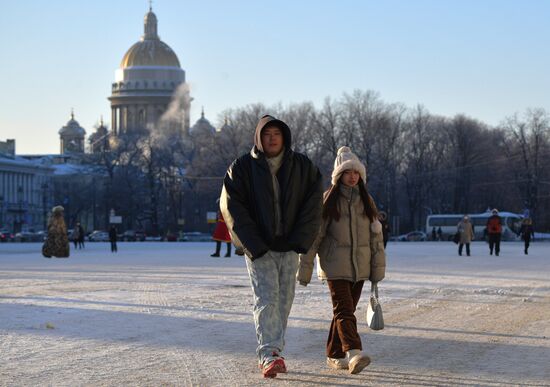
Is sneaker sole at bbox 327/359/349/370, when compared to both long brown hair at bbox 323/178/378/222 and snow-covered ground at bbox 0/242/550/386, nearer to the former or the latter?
snow-covered ground at bbox 0/242/550/386

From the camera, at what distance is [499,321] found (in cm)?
1397

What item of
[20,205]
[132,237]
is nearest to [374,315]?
[132,237]

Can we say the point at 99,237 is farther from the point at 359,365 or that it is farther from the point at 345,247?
the point at 359,365

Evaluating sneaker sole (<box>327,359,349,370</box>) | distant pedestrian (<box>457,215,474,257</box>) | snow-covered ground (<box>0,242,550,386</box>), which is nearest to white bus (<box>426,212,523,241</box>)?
distant pedestrian (<box>457,215,474,257</box>)

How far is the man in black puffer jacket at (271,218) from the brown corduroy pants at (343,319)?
1.38ft

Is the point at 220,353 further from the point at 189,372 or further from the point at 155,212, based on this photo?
the point at 155,212

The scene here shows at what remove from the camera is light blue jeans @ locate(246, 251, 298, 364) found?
31.0ft

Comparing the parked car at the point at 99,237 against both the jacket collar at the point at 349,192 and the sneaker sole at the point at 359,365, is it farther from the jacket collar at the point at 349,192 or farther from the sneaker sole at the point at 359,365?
the sneaker sole at the point at 359,365

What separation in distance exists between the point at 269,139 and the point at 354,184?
2.85 feet

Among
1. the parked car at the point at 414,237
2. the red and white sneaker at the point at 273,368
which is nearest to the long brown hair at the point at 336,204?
the red and white sneaker at the point at 273,368

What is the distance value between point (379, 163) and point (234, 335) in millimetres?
83892

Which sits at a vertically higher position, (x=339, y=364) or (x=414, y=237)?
(x=414, y=237)

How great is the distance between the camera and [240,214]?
9.45m

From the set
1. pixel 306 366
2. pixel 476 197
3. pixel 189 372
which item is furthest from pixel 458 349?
pixel 476 197
